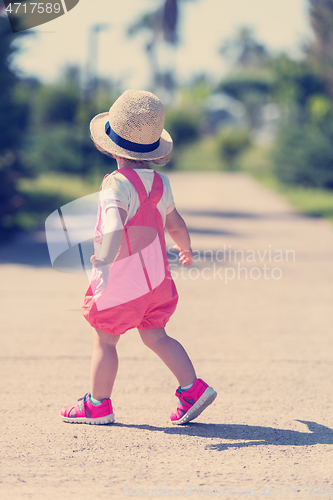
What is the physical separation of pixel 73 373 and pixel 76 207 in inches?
41.4

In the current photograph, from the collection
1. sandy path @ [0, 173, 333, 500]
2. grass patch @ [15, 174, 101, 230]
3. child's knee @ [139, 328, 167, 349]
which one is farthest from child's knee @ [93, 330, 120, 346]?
grass patch @ [15, 174, 101, 230]

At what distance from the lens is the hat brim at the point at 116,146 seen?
322 centimetres

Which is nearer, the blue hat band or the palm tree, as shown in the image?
the blue hat band

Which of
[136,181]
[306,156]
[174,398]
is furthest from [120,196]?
[306,156]

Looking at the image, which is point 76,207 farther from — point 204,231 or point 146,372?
point 204,231

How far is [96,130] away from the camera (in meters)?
3.36

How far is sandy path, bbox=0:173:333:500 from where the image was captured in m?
2.67

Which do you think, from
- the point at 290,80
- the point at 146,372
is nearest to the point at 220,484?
the point at 146,372

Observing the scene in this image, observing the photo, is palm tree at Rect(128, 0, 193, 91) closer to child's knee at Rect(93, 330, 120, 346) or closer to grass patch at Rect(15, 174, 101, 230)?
grass patch at Rect(15, 174, 101, 230)

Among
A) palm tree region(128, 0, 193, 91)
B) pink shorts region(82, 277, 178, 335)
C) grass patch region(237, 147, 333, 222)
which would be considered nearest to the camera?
pink shorts region(82, 277, 178, 335)

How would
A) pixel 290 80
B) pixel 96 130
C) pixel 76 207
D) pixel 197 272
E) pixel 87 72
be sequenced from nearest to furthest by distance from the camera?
pixel 96 130, pixel 76 207, pixel 197 272, pixel 87 72, pixel 290 80

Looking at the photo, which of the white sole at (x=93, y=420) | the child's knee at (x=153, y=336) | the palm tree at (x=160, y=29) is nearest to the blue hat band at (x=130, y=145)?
the child's knee at (x=153, y=336)

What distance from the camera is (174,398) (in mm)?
3695

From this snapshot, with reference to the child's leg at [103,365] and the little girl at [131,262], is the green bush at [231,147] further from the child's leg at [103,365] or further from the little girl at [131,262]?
the child's leg at [103,365]
